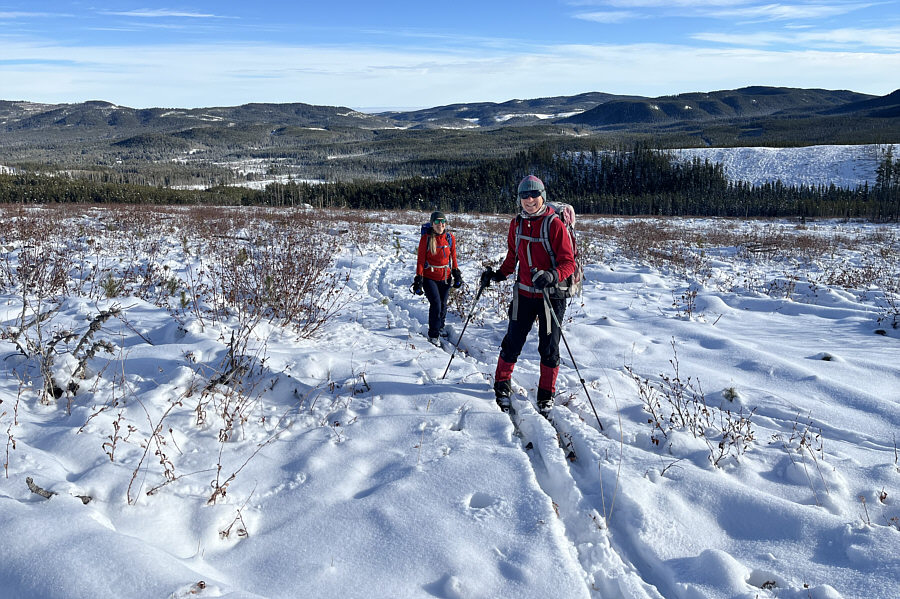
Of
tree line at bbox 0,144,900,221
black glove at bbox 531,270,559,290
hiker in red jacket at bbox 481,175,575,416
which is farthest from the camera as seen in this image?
tree line at bbox 0,144,900,221

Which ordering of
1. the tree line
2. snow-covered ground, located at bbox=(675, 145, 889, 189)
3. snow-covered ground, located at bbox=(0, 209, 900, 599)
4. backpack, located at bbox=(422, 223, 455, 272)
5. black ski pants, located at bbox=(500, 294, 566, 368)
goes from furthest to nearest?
snow-covered ground, located at bbox=(675, 145, 889, 189), the tree line, backpack, located at bbox=(422, 223, 455, 272), black ski pants, located at bbox=(500, 294, 566, 368), snow-covered ground, located at bbox=(0, 209, 900, 599)

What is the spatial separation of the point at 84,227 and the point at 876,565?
18.7 m

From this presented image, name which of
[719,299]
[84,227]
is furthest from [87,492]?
[84,227]

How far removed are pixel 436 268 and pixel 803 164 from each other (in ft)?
391

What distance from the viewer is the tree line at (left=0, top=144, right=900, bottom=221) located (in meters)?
61.0

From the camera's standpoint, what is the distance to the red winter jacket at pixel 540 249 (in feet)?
15.8

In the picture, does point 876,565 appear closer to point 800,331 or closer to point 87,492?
point 87,492

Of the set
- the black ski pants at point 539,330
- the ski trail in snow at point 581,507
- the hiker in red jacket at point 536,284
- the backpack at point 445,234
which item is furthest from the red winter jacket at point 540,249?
the backpack at point 445,234

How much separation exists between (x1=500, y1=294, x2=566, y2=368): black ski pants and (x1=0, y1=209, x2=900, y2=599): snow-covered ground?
0.51 metres

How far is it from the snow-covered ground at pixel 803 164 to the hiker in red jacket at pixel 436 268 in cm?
10503

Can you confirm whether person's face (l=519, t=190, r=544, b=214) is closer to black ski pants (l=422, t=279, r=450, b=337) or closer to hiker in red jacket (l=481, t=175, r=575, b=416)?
hiker in red jacket (l=481, t=175, r=575, b=416)

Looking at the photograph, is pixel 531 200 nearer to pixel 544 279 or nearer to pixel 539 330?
pixel 544 279

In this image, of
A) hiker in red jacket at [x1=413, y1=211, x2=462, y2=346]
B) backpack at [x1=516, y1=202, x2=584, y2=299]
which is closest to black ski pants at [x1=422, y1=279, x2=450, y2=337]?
hiker in red jacket at [x1=413, y1=211, x2=462, y2=346]

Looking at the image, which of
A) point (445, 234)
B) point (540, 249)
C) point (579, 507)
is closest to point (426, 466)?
point (579, 507)
